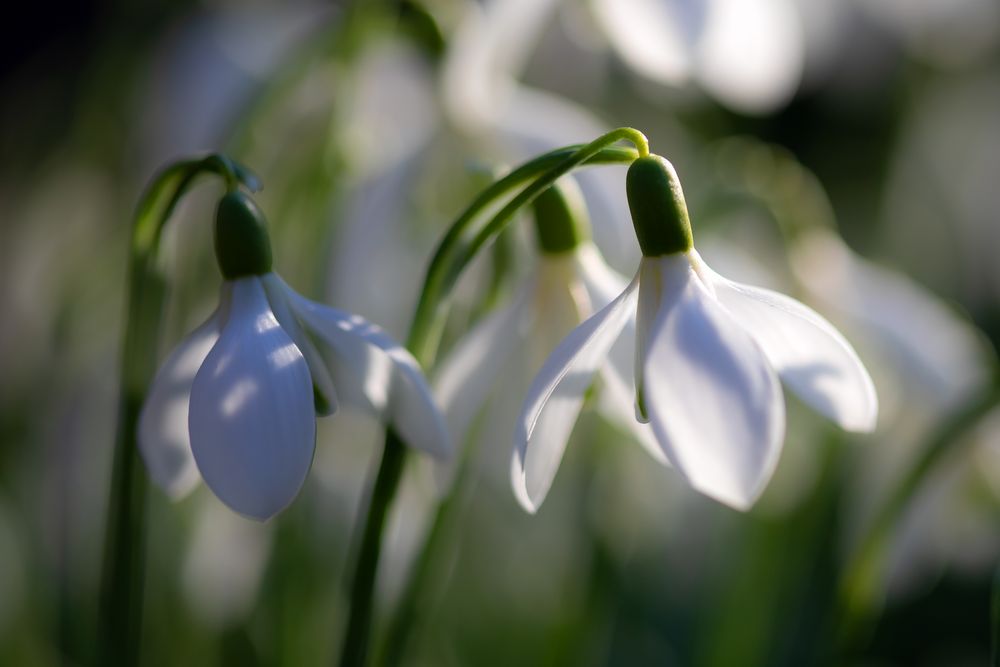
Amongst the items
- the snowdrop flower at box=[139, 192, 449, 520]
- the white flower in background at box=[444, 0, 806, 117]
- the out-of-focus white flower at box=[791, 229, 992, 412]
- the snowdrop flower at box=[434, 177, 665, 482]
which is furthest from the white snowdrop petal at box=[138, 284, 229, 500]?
the out-of-focus white flower at box=[791, 229, 992, 412]

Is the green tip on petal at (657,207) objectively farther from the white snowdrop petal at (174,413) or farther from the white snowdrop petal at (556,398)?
the white snowdrop petal at (174,413)

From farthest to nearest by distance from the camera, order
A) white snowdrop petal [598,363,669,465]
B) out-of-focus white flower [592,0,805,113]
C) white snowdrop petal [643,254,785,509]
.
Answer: out-of-focus white flower [592,0,805,113], white snowdrop petal [598,363,669,465], white snowdrop petal [643,254,785,509]

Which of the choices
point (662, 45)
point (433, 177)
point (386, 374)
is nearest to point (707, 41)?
point (662, 45)

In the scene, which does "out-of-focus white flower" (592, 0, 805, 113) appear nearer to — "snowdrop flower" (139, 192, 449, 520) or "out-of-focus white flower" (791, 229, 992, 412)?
"out-of-focus white flower" (791, 229, 992, 412)

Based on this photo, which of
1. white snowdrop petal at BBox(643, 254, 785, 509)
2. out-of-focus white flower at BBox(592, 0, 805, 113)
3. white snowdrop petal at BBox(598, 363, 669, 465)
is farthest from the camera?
out-of-focus white flower at BBox(592, 0, 805, 113)

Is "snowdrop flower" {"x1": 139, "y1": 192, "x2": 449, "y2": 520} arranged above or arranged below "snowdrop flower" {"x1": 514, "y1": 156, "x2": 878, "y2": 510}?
below

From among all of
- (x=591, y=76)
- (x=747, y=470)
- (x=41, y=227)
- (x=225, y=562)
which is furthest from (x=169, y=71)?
(x=747, y=470)

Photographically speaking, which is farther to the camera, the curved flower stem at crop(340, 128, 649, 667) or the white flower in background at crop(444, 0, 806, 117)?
the white flower in background at crop(444, 0, 806, 117)

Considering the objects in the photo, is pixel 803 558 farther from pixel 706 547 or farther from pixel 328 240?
pixel 328 240
